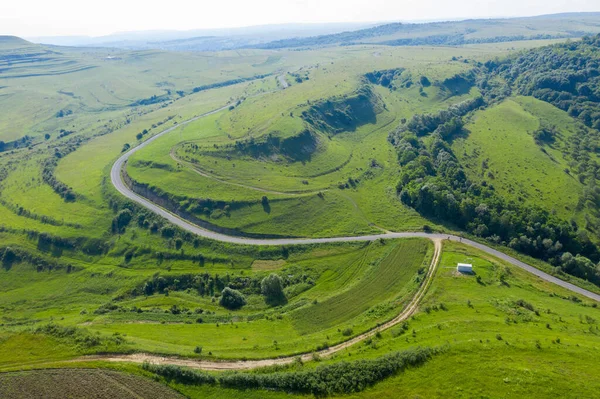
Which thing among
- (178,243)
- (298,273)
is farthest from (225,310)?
(178,243)

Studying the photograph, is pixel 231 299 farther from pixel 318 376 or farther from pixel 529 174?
pixel 529 174

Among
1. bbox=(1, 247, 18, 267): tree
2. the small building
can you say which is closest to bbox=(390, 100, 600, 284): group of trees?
the small building

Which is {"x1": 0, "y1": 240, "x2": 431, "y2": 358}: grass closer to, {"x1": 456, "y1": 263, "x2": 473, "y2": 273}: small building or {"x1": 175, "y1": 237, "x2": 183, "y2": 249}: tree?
{"x1": 175, "y1": 237, "x2": 183, "y2": 249}: tree

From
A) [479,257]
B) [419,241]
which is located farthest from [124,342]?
[479,257]

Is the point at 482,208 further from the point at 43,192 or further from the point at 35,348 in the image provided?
the point at 43,192

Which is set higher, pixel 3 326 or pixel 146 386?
pixel 146 386

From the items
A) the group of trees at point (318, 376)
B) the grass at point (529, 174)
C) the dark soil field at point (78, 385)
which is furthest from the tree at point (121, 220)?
the grass at point (529, 174)

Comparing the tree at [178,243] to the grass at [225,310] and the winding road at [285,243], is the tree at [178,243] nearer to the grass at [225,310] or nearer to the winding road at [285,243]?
the winding road at [285,243]

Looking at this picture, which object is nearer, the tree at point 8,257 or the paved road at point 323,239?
the paved road at point 323,239
